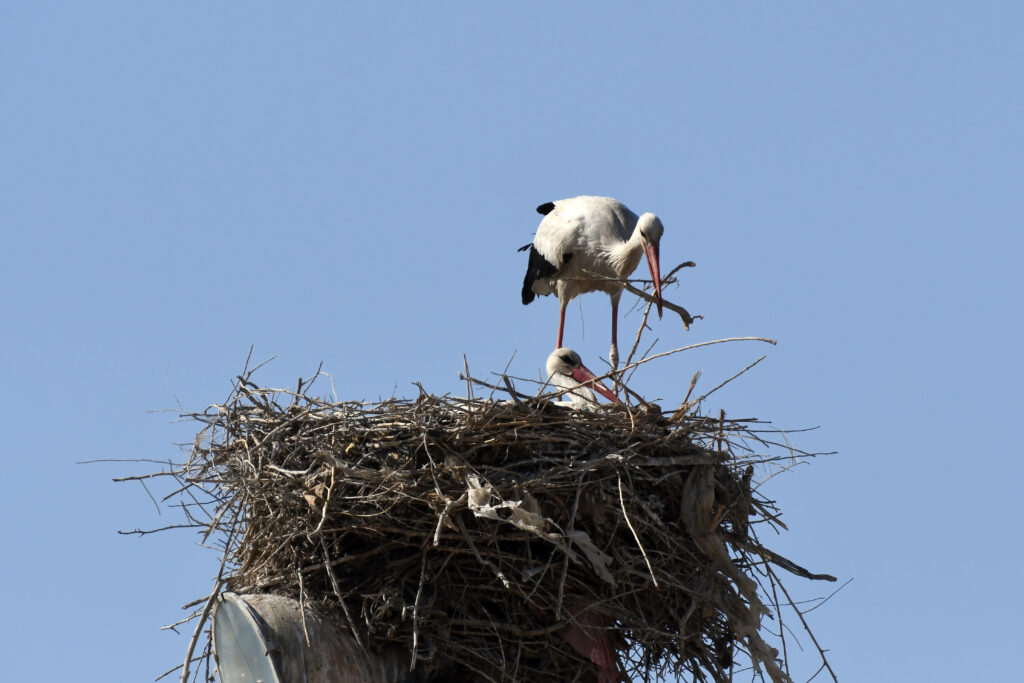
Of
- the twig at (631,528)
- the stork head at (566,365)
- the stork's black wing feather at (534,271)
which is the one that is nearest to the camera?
the twig at (631,528)

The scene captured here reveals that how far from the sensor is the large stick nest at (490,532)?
5.76 meters

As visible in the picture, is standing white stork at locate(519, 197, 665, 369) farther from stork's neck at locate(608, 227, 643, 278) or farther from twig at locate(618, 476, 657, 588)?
twig at locate(618, 476, 657, 588)

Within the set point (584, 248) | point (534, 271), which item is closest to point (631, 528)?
point (584, 248)

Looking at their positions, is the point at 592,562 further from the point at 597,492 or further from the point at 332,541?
the point at 332,541

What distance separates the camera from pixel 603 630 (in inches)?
238

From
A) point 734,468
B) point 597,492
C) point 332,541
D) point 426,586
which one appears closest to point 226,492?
point 332,541

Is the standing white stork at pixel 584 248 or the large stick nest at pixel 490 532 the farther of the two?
the standing white stork at pixel 584 248

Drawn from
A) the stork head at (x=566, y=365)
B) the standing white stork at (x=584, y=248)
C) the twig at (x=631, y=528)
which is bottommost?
the twig at (x=631, y=528)

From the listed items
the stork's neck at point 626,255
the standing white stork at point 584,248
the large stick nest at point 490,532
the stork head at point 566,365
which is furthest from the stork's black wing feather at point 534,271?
the large stick nest at point 490,532

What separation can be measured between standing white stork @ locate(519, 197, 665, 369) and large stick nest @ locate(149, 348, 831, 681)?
392 cm

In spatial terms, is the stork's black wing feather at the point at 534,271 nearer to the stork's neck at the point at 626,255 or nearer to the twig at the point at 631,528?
the stork's neck at the point at 626,255

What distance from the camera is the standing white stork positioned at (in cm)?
1020

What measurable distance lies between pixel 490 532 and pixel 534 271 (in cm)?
535

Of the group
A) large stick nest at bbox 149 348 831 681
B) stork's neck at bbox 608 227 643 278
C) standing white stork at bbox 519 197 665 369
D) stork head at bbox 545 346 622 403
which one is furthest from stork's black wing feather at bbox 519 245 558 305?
large stick nest at bbox 149 348 831 681
